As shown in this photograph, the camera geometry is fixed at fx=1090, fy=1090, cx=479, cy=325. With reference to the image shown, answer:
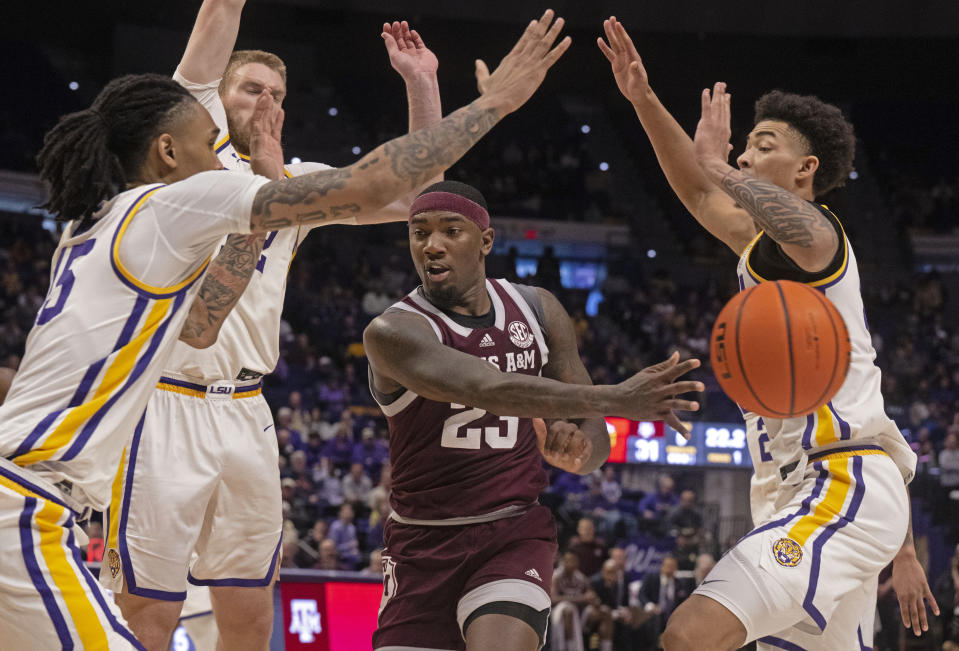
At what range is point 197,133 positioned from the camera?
327 centimetres

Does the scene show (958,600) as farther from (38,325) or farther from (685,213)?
(685,213)

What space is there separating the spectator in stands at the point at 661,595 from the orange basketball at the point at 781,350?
25.5 feet

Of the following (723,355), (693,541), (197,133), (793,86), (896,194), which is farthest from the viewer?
(896,194)

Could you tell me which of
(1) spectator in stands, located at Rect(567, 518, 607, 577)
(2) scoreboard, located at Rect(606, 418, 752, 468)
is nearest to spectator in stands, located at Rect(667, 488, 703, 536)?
(2) scoreboard, located at Rect(606, 418, 752, 468)

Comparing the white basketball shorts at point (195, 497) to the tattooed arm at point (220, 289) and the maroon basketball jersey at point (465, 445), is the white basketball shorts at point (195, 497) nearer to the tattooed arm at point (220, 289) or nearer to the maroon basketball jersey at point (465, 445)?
the maroon basketball jersey at point (465, 445)

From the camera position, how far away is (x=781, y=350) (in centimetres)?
345

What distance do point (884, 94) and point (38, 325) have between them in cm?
2342

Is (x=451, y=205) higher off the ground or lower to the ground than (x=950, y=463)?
higher

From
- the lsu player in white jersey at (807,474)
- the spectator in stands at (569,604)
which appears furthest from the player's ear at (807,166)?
the spectator in stands at (569,604)

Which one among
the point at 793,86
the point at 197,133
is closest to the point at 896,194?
the point at 793,86

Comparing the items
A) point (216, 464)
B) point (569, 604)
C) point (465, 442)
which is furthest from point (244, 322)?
point (569, 604)

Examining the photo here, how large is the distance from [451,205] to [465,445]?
0.87m

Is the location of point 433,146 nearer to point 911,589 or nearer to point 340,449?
point 911,589

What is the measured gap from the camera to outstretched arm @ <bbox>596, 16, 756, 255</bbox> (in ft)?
15.7
